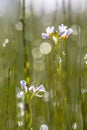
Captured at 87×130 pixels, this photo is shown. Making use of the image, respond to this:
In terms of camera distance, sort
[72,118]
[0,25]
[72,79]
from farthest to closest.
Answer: [0,25]
[72,79]
[72,118]

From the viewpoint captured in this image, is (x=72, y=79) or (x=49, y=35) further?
(x=72, y=79)

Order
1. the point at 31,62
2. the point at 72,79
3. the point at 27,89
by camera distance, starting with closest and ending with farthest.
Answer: the point at 27,89 → the point at 72,79 → the point at 31,62

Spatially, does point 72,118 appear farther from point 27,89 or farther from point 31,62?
point 31,62

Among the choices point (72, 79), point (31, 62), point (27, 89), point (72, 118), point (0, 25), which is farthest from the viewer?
point (0, 25)

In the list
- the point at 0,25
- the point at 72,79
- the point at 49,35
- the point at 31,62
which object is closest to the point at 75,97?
the point at 72,79

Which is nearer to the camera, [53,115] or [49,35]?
[49,35]

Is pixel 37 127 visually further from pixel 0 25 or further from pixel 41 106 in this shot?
pixel 0 25

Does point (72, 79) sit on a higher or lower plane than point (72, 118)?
higher

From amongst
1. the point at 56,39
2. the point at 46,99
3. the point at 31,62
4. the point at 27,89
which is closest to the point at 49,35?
the point at 56,39

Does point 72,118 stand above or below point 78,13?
below

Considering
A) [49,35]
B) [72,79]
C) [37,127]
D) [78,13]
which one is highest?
[78,13]
